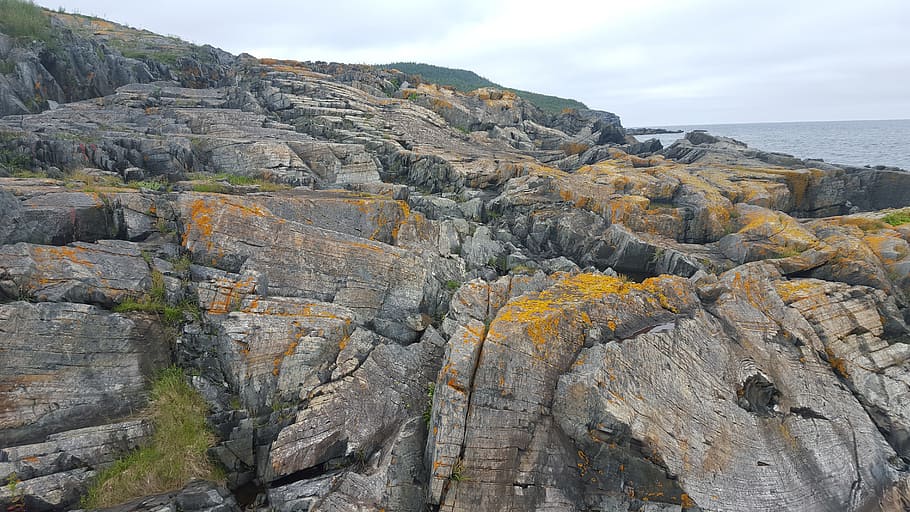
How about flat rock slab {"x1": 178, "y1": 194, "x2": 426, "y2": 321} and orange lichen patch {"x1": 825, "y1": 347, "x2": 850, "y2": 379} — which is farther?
flat rock slab {"x1": 178, "y1": 194, "x2": 426, "y2": 321}

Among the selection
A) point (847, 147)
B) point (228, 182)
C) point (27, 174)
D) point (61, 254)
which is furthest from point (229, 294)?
point (847, 147)

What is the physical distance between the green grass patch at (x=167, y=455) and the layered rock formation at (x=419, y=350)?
252mm

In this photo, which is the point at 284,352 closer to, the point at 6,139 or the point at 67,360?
the point at 67,360

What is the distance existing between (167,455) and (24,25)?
34.9 metres

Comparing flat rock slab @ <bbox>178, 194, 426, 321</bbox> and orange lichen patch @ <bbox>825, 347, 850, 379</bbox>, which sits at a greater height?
flat rock slab @ <bbox>178, 194, 426, 321</bbox>

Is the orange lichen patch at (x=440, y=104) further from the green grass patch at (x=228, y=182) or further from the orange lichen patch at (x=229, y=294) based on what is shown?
the orange lichen patch at (x=229, y=294)

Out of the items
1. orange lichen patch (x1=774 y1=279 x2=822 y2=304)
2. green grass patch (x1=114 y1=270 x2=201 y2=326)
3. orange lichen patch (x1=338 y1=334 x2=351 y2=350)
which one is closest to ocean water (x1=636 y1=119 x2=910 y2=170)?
orange lichen patch (x1=774 y1=279 x2=822 y2=304)

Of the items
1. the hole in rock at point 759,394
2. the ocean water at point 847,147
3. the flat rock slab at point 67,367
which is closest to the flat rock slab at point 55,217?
the flat rock slab at point 67,367

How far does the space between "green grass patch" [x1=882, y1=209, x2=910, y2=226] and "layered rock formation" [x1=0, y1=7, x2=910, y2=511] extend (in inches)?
25.7

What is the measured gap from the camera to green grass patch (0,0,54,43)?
26.1 m

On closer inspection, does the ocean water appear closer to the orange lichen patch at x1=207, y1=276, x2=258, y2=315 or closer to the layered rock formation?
the layered rock formation

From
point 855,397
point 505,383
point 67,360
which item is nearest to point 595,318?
point 505,383

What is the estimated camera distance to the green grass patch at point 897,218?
13741 mm

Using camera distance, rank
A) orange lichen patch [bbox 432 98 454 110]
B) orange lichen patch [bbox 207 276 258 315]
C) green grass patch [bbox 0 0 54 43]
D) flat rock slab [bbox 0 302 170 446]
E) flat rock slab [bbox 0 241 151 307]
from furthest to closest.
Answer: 1. orange lichen patch [bbox 432 98 454 110]
2. green grass patch [bbox 0 0 54 43]
3. orange lichen patch [bbox 207 276 258 315]
4. flat rock slab [bbox 0 241 151 307]
5. flat rock slab [bbox 0 302 170 446]
